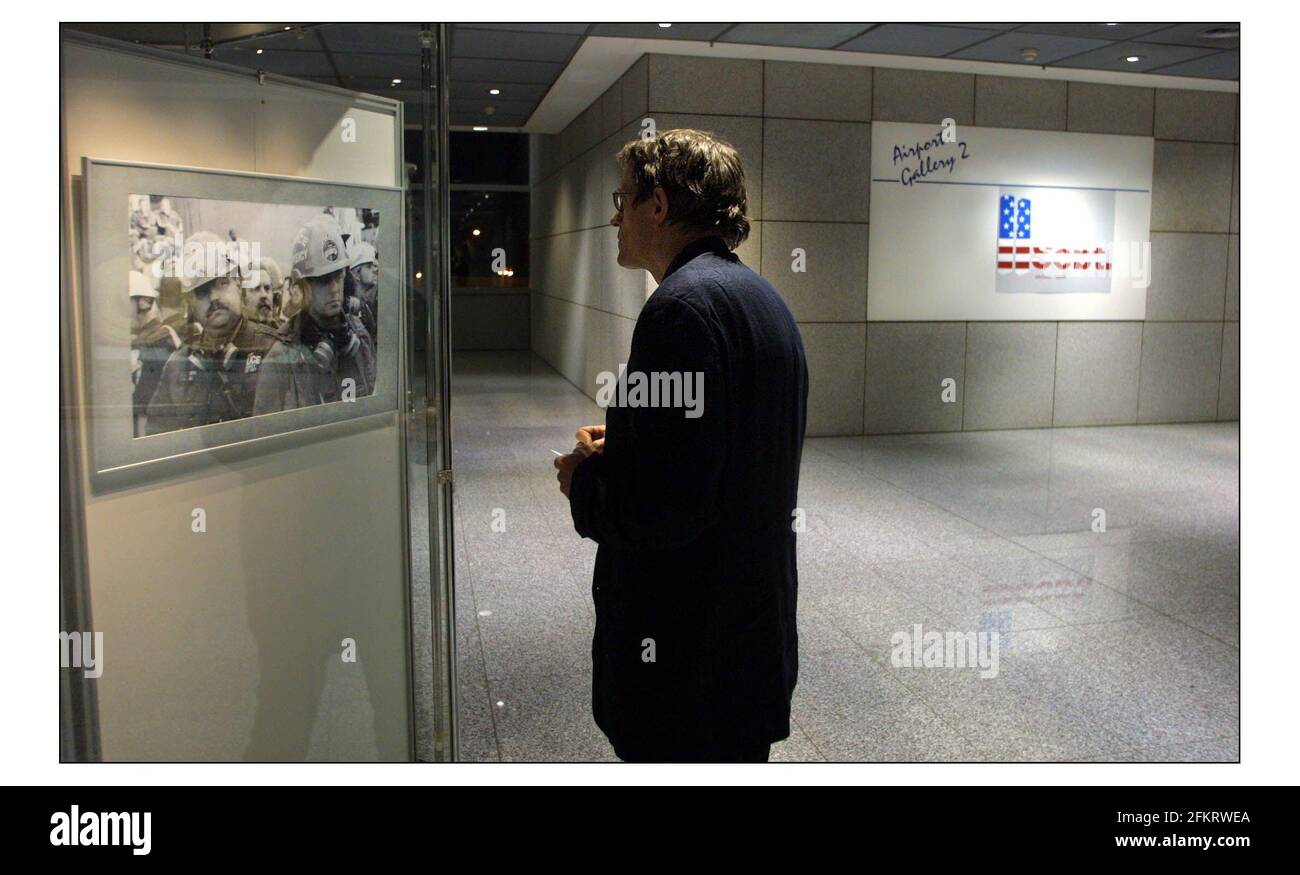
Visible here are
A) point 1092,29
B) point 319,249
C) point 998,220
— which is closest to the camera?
point 319,249

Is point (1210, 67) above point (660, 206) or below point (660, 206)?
above

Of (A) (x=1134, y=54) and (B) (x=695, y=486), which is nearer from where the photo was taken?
(B) (x=695, y=486)

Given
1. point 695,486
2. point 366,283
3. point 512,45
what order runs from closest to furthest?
point 695,486, point 366,283, point 512,45

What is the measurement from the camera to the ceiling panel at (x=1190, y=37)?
6.42 metres

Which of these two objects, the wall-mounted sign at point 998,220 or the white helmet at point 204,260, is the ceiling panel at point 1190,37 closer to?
the wall-mounted sign at point 998,220

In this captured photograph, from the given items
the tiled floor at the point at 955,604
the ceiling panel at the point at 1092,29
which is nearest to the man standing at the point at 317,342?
the tiled floor at the point at 955,604

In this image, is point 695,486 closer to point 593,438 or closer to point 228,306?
point 593,438

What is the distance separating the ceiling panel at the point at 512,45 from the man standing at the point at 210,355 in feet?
19.6

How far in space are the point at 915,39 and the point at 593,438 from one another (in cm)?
639

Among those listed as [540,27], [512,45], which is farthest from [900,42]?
[512,45]

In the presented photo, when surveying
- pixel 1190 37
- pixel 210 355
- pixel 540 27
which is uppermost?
pixel 540 27

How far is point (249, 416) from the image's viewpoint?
1756 mm

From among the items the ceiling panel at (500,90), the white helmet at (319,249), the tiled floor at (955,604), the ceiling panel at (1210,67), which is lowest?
the tiled floor at (955,604)

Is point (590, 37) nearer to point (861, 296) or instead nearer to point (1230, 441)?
point (861, 296)
